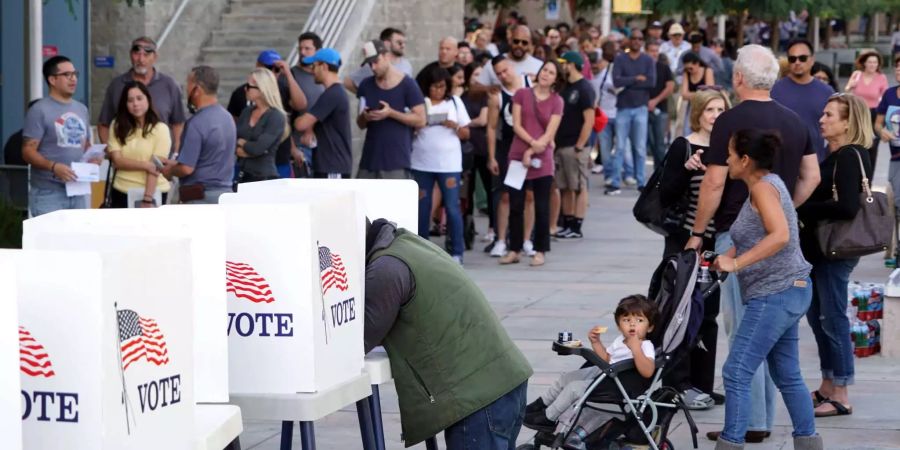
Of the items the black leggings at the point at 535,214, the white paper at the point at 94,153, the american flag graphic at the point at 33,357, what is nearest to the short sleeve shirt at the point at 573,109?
the black leggings at the point at 535,214

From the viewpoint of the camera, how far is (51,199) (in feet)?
36.8

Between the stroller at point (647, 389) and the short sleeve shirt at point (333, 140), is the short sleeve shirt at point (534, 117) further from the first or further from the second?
the stroller at point (647, 389)

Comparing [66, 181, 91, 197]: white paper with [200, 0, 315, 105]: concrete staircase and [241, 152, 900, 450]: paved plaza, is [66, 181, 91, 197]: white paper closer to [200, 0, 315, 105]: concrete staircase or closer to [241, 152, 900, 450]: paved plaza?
[241, 152, 900, 450]: paved plaza

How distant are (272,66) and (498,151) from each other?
2160mm

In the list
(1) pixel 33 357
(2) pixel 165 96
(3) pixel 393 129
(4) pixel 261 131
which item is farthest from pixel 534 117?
(1) pixel 33 357

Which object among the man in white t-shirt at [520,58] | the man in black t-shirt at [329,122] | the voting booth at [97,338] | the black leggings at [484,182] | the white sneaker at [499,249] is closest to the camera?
the voting booth at [97,338]

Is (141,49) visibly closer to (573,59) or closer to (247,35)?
(573,59)

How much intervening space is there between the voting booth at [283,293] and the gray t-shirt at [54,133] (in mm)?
6340

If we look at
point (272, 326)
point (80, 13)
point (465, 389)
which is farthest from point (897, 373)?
point (80, 13)

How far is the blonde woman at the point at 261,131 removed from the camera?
11.7 m

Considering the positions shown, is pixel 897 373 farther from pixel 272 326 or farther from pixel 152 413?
pixel 152 413

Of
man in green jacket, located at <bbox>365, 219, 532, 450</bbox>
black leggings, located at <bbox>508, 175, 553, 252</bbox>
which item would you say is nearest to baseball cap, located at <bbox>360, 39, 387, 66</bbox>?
black leggings, located at <bbox>508, 175, 553, 252</bbox>

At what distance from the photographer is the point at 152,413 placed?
393 centimetres

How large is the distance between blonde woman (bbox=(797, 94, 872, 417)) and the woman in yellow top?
4.90 m
